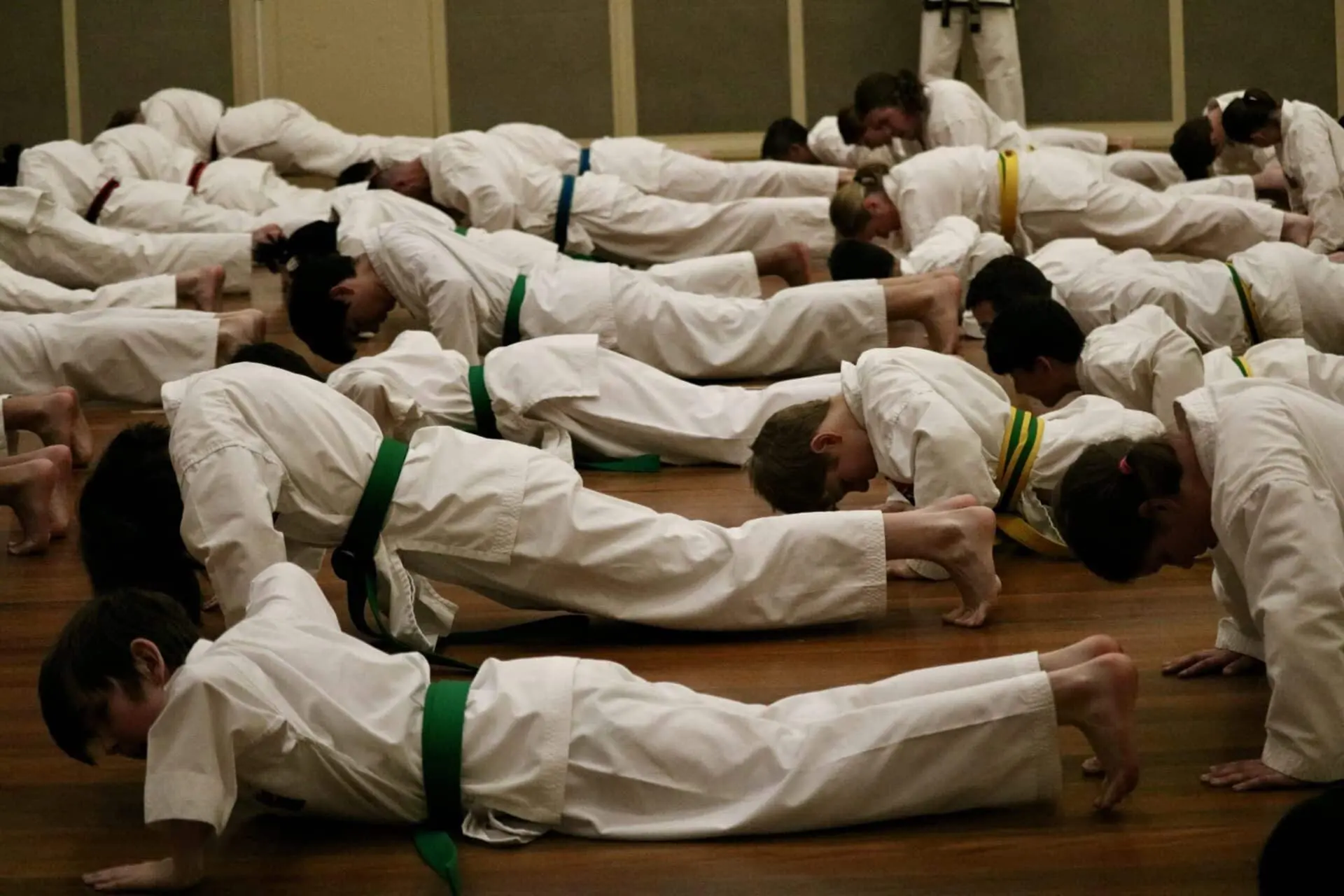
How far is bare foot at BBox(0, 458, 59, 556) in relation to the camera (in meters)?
3.54

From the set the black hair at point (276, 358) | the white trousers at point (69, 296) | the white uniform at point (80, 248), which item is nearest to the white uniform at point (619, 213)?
the white uniform at point (80, 248)

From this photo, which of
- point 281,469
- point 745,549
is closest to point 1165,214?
point 745,549

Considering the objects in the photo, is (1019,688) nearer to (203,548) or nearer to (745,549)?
(745,549)

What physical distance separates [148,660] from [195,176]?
17.2 feet

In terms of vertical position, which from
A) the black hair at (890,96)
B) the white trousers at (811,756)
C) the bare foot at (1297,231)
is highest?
the black hair at (890,96)

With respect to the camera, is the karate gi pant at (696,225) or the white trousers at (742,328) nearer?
the white trousers at (742,328)

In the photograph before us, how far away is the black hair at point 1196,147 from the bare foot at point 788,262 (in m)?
2.15

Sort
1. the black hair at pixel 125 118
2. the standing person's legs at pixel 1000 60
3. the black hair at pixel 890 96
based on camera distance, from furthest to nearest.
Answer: the standing person's legs at pixel 1000 60 → the black hair at pixel 125 118 → the black hair at pixel 890 96

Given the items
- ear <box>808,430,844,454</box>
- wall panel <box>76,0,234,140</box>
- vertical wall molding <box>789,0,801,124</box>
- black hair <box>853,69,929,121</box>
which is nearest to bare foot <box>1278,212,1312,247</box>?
black hair <box>853,69,929,121</box>

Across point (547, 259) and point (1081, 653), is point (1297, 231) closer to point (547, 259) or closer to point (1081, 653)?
point (547, 259)

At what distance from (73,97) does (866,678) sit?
7139 mm

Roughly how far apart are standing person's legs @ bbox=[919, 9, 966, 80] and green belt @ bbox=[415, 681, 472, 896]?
259 inches

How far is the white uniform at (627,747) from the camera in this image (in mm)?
2072

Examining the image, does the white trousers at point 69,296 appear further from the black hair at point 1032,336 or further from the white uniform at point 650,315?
the black hair at point 1032,336
